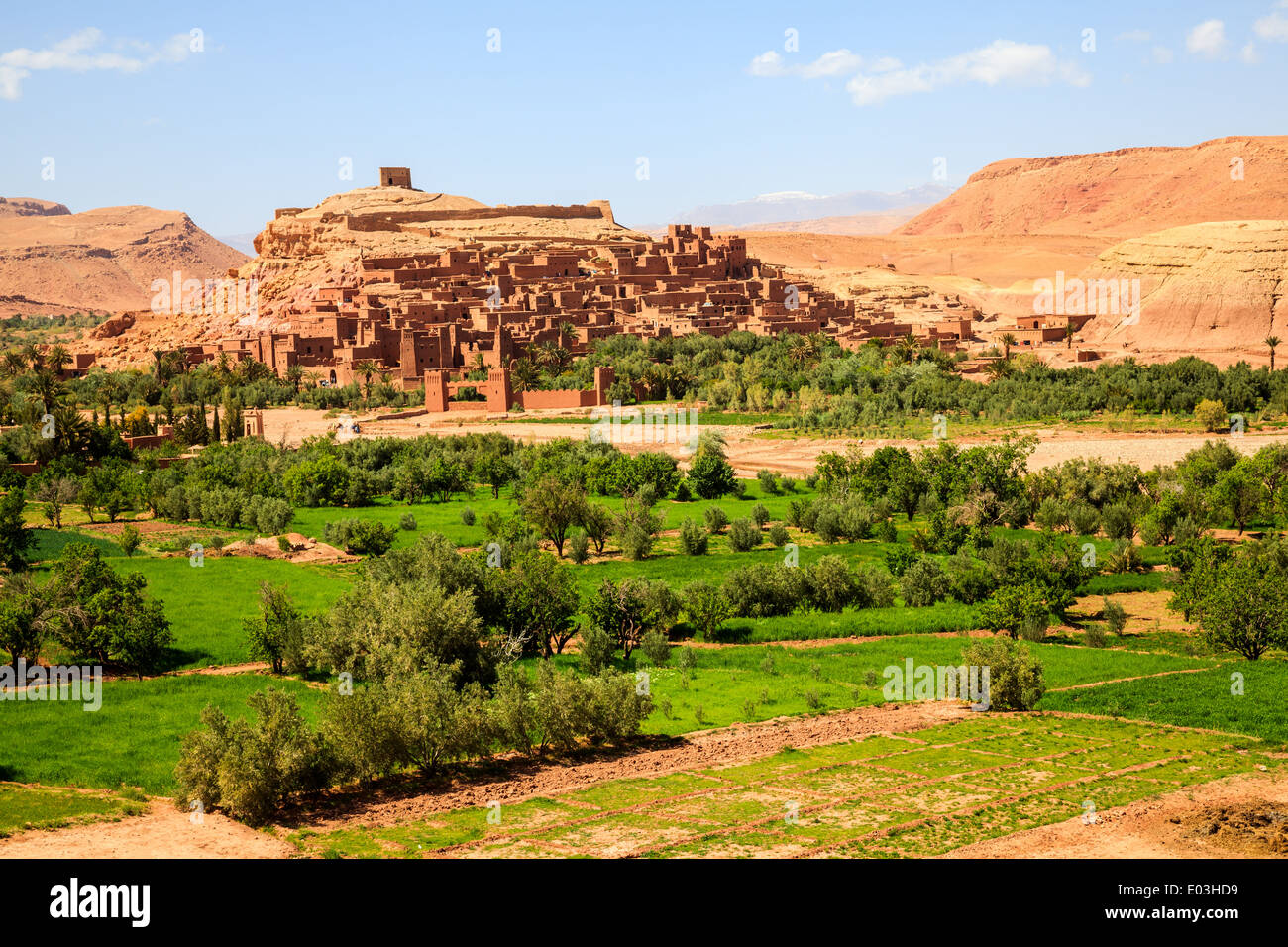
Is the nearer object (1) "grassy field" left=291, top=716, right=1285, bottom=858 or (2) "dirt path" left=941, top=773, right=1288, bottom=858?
(2) "dirt path" left=941, top=773, right=1288, bottom=858

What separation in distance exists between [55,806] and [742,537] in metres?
19.7

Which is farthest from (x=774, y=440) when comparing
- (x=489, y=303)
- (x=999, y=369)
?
(x=489, y=303)

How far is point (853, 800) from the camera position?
14328 mm

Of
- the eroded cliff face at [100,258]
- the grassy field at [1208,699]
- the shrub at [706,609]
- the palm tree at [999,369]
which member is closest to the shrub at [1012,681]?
Result: the grassy field at [1208,699]

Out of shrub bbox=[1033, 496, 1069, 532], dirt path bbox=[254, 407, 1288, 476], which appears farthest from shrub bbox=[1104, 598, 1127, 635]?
dirt path bbox=[254, 407, 1288, 476]

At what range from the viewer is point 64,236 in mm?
178750

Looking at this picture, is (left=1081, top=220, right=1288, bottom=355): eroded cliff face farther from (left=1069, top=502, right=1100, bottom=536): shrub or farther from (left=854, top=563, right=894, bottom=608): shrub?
(left=854, top=563, right=894, bottom=608): shrub

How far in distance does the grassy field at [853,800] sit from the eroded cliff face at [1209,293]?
5193cm

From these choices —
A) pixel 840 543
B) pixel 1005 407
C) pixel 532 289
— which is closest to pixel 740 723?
pixel 840 543

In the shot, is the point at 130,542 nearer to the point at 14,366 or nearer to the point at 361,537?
the point at 361,537

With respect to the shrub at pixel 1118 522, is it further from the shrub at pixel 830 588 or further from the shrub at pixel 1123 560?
the shrub at pixel 830 588

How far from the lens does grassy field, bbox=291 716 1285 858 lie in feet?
41.9

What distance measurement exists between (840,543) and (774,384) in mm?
26662

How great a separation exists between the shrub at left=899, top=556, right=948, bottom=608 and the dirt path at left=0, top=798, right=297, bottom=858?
15.6 metres
